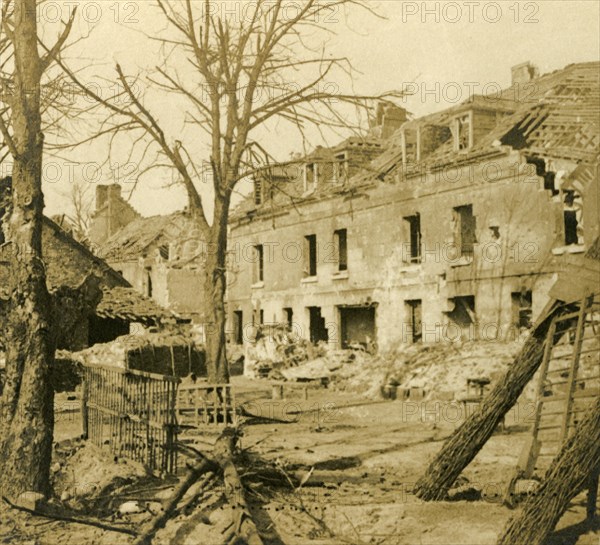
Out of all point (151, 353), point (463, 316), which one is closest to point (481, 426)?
point (463, 316)

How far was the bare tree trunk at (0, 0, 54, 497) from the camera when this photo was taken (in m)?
8.41

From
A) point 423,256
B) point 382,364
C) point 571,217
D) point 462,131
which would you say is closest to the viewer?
point 571,217

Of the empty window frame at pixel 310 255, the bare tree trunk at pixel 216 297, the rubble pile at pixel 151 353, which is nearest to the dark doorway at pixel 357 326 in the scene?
the empty window frame at pixel 310 255

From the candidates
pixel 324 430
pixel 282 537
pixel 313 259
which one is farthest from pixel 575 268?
pixel 313 259

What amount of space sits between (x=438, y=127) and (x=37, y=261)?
2163 cm

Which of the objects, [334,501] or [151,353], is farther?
[151,353]

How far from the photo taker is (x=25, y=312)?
841cm

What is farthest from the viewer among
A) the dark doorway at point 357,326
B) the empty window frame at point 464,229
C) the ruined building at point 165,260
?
the ruined building at point 165,260

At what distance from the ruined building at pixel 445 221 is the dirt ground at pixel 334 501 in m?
6.69

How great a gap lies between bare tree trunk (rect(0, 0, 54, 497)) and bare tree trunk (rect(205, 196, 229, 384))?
8016 mm

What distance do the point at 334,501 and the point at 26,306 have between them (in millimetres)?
4306

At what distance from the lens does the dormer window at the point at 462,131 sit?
25208 mm

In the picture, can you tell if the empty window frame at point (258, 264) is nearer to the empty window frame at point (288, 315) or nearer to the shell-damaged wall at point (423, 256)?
the shell-damaged wall at point (423, 256)

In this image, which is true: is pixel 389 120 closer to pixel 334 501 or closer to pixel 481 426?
pixel 481 426
